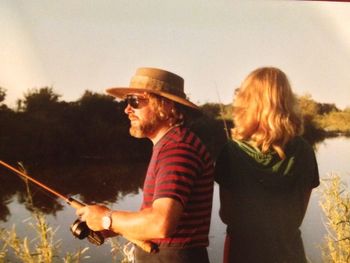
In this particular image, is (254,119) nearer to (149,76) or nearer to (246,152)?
(246,152)

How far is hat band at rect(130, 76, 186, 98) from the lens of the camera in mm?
1205

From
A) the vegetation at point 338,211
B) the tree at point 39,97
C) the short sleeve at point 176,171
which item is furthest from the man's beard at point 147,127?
the tree at point 39,97

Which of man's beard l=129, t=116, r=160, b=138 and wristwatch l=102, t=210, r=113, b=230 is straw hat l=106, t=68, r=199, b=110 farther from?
wristwatch l=102, t=210, r=113, b=230

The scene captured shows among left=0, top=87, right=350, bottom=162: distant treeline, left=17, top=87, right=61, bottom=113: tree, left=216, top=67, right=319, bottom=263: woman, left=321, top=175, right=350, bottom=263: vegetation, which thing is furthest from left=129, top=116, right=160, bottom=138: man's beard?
left=17, top=87, right=61, bottom=113: tree

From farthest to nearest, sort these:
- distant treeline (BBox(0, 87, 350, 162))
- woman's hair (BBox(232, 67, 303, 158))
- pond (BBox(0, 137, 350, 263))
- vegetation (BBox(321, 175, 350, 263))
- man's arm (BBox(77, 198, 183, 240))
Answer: pond (BBox(0, 137, 350, 263)) < distant treeline (BBox(0, 87, 350, 162)) < vegetation (BBox(321, 175, 350, 263)) < woman's hair (BBox(232, 67, 303, 158)) < man's arm (BBox(77, 198, 183, 240))

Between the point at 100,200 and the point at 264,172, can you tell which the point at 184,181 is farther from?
the point at 100,200

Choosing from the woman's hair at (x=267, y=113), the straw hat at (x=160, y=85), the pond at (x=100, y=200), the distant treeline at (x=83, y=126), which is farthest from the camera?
the pond at (x=100, y=200)

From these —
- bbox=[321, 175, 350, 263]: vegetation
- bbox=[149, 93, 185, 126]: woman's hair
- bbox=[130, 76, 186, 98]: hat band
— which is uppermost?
bbox=[130, 76, 186, 98]: hat band

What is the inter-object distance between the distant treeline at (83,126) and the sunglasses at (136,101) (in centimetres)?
69

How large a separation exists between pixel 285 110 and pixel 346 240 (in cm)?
80

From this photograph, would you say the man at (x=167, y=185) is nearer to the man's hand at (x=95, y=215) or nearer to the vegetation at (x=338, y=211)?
the man's hand at (x=95, y=215)

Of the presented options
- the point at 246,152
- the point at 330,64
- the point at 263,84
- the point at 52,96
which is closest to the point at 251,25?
the point at 330,64

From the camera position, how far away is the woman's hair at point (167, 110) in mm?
1151

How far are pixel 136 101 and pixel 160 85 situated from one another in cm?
9
